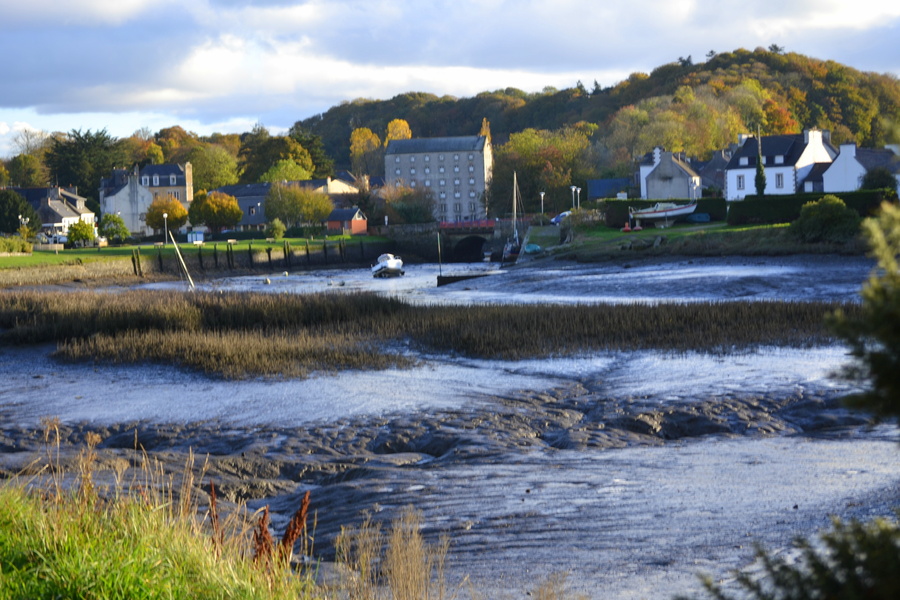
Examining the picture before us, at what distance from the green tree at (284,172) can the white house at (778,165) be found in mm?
67736

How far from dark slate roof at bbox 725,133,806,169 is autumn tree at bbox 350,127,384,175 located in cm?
10115

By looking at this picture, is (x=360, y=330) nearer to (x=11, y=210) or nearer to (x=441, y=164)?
(x=11, y=210)

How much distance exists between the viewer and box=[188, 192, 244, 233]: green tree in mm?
102062

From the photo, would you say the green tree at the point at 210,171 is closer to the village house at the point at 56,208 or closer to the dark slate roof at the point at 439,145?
the village house at the point at 56,208

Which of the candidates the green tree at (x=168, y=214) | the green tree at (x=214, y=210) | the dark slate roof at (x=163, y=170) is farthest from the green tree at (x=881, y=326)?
the dark slate roof at (x=163, y=170)

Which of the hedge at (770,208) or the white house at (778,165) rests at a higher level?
the white house at (778,165)

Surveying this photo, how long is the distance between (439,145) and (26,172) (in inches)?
2547

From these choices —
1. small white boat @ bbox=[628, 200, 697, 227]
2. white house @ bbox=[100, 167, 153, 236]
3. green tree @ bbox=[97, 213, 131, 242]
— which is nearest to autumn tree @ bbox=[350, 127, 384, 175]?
white house @ bbox=[100, 167, 153, 236]

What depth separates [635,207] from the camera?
74500mm

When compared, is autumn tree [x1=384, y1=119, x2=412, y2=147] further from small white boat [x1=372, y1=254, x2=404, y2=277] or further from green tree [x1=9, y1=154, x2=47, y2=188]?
small white boat [x1=372, y1=254, x2=404, y2=277]

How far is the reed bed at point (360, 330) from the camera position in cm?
2280

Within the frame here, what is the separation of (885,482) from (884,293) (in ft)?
29.1

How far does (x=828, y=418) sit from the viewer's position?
47.5 ft

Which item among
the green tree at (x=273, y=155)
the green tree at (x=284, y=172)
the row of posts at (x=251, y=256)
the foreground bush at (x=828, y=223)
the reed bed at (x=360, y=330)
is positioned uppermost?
the green tree at (x=273, y=155)
